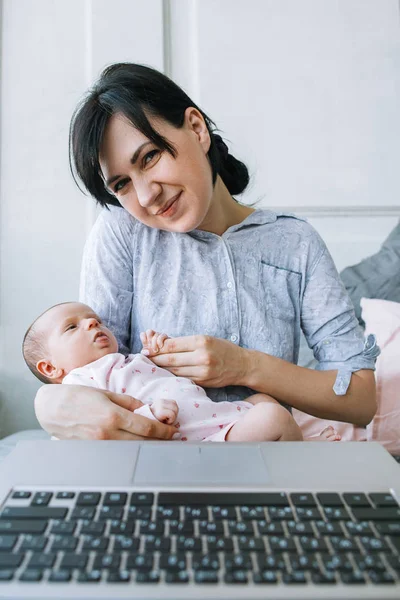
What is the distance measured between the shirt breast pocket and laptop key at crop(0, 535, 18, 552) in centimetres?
76

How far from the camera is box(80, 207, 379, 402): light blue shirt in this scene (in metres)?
1.12

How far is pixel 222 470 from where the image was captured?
609 millimetres

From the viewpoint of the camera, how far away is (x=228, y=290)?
1.14m

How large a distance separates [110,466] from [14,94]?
173cm

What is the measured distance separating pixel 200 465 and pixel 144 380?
0.38 meters

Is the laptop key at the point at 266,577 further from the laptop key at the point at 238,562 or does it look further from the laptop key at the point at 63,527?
the laptop key at the point at 63,527

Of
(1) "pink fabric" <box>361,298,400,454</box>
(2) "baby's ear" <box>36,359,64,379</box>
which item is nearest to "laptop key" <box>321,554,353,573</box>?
(2) "baby's ear" <box>36,359,64,379</box>

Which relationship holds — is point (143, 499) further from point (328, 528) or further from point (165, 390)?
point (165, 390)

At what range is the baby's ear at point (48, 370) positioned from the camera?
1087 mm

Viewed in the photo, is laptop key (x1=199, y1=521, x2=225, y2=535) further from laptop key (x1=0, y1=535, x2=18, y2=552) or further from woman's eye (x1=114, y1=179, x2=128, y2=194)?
woman's eye (x1=114, y1=179, x2=128, y2=194)

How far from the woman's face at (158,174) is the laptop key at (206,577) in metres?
0.71

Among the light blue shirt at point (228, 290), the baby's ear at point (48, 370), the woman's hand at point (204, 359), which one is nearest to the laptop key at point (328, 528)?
the woman's hand at point (204, 359)

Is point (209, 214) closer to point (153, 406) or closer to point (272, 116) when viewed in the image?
point (153, 406)

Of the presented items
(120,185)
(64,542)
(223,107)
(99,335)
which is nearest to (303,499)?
(64,542)
